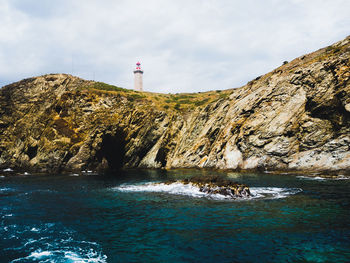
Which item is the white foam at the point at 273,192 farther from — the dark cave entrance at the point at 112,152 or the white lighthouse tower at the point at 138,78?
the white lighthouse tower at the point at 138,78

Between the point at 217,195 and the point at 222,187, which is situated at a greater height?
the point at 222,187

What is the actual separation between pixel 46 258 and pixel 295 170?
46836mm

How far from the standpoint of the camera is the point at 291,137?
52.1 meters

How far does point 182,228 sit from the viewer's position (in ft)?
57.5

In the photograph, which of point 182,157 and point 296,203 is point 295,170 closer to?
point 296,203

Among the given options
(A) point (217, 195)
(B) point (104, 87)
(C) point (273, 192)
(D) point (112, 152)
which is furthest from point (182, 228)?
(B) point (104, 87)

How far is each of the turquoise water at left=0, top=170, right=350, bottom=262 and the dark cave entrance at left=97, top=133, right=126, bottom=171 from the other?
166 feet

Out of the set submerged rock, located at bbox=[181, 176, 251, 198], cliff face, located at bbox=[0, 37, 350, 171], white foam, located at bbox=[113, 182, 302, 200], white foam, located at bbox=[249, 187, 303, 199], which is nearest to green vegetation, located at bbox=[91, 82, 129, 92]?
cliff face, located at bbox=[0, 37, 350, 171]

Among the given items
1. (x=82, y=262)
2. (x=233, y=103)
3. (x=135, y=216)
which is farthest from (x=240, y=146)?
(x=82, y=262)

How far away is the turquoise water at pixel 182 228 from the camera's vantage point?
1322 centimetres

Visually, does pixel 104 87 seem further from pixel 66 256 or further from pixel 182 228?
pixel 66 256

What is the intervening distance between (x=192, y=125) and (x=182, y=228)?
68160 millimetres

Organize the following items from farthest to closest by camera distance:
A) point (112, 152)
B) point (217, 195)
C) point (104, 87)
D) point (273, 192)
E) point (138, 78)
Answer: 1. point (138, 78)
2. point (104, 87)
3. point (112, 152)
4. point (273, 192)
5. point (217, 195)

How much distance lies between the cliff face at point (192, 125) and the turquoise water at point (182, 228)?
923 inches
